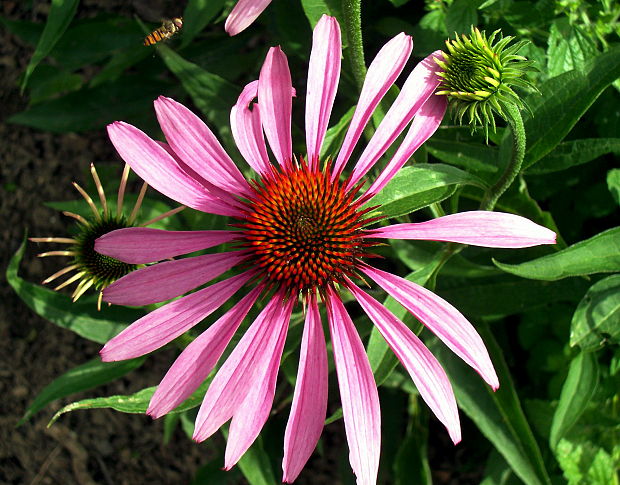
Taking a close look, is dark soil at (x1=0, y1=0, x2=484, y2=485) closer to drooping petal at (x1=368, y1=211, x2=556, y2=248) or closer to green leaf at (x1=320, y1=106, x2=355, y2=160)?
green leaf at (x1=320, y1=106, x2=355, y2=160)

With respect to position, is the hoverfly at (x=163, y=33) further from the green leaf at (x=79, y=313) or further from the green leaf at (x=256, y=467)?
the green leaf at (x=256, y=467)

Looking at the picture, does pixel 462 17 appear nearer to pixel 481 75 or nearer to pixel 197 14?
pixel 481 75

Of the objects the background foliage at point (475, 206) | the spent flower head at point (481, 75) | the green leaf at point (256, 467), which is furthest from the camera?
the green leaf at point (256, 467)

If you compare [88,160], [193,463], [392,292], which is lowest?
[193,463]

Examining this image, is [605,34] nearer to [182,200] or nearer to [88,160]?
[182,200]

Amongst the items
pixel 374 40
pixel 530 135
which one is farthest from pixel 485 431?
pixel 374 40

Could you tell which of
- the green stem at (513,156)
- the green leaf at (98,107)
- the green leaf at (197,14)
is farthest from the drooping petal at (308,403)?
the green leaf at (98,107)

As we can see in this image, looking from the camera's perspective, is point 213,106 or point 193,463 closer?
point 213,106
